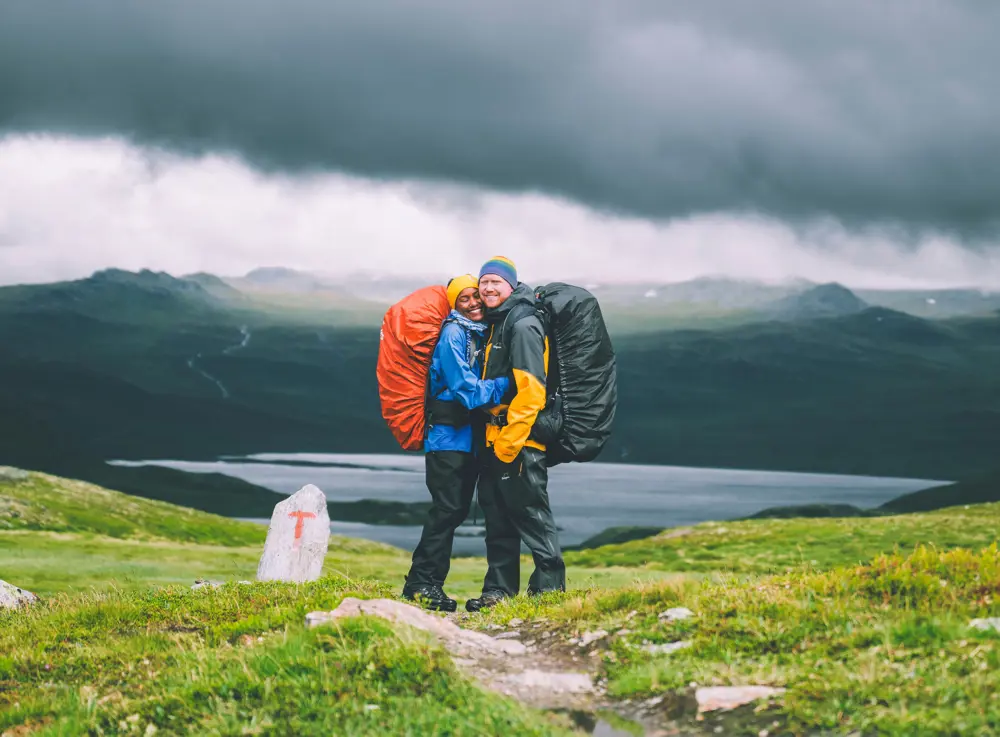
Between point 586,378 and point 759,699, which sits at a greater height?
point 586,378

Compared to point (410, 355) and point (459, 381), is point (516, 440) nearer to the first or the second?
point (459, 381)

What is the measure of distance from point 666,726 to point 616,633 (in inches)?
86.8

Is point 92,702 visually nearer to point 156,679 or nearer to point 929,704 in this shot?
point 156,679

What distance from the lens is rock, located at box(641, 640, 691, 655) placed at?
8.53 m

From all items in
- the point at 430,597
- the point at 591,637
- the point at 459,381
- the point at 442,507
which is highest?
the point at 459,381

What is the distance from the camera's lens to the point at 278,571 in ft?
50.9

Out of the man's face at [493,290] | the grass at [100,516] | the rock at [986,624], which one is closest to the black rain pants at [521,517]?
the man's face at [493,290]

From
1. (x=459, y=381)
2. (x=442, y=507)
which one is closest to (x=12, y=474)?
(x=442, y=507)

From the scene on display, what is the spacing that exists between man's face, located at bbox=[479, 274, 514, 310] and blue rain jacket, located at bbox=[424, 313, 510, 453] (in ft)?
1.76

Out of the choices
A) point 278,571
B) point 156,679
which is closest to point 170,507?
point 278,571

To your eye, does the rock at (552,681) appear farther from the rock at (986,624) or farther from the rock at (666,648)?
the rock at (986,624)

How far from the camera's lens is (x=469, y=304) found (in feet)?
44.4

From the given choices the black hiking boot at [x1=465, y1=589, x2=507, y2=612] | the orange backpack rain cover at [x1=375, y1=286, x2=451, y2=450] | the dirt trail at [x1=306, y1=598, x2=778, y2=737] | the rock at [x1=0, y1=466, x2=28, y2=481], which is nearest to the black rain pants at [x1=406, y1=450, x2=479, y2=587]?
the orange backpack rain cover at [x1=375, y1=286, x2=451, y2=450]

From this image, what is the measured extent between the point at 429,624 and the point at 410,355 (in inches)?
193
